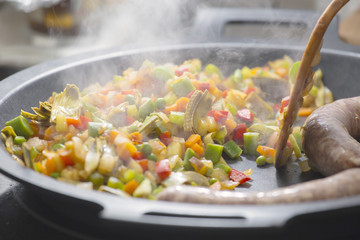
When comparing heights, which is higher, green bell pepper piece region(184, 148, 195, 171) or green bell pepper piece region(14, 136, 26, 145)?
green bell pepper piece region(14, 136, 26, 145)

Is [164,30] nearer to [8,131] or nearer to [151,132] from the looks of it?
[151,132]

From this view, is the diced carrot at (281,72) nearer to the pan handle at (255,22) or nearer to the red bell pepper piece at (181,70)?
the pan handle at (255,22)

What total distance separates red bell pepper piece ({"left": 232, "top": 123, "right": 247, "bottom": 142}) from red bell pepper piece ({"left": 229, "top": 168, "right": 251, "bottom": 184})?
0.35 meters

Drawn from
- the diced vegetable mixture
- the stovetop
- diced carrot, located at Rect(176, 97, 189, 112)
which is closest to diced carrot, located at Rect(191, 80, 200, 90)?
the diced vegetable mixture

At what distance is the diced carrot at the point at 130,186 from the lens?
159 centimetres

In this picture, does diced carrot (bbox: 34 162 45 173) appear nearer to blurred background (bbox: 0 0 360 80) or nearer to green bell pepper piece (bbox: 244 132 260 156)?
green bell pepper piece (bbox: 244 132 260 156)

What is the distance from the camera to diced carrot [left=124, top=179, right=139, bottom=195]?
1.59 m

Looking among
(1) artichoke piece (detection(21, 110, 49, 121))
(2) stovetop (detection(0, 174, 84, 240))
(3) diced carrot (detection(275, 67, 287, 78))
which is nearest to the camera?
(2) stovetop (detection(0, 174, 84, 240))

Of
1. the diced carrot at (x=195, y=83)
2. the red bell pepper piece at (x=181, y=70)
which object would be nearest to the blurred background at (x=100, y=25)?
the red bell pepper piece at (x=181, y=70)

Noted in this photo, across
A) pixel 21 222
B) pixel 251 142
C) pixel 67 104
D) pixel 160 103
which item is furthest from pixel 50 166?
pixel 251 142

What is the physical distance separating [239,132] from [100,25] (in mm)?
2798

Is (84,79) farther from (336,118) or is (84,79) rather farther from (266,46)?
(336,118)

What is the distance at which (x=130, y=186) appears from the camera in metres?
1.60

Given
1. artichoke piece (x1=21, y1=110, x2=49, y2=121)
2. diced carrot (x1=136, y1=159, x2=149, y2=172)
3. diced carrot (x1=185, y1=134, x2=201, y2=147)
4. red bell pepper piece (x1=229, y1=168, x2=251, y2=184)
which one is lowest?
red bell pepper piece (x1=229, y1=168, x2=251, y2=184)
